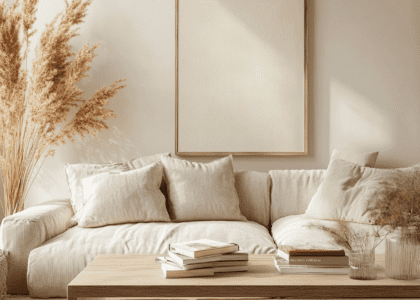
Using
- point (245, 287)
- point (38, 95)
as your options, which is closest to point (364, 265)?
point (245, 287)

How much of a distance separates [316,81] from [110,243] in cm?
210

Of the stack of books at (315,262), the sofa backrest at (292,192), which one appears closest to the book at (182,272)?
the stack of books at (315,262)

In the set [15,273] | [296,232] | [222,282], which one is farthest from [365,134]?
[15,273]

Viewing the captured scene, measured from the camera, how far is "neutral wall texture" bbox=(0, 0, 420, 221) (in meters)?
3.62

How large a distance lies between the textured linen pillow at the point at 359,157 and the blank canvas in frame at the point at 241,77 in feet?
1.14

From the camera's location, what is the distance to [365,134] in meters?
3.63

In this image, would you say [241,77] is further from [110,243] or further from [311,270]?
[311,270]

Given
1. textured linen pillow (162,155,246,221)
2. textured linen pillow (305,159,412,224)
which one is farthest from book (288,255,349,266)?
textured linen pillow (162,155,246,221)

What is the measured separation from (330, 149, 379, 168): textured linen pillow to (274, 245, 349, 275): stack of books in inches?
63.1

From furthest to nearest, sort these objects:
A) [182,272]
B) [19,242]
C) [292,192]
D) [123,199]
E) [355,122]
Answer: [355,122] → [292,192] → [123,199] → [19,242] → [182,272]

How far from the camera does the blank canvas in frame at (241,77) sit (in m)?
3.62

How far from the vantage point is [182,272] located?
1.70m

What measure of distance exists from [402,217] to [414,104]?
7.68ft

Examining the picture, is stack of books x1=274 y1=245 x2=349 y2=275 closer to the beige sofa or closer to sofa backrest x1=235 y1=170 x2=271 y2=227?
the beige sofa
